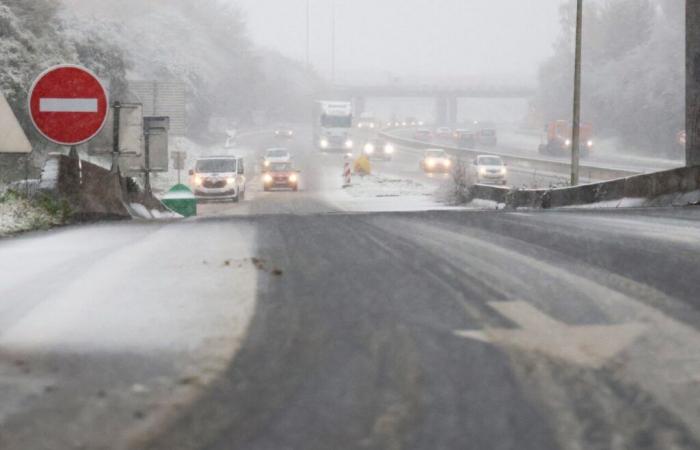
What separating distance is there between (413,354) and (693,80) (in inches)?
713

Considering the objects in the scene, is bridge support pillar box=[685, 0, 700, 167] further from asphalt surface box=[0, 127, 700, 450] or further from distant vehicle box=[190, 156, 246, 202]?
distant vehicle box=[190, 156, 246, 202]

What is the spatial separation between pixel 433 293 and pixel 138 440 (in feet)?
8.81

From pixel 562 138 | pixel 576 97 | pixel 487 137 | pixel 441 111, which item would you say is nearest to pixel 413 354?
pixel 576 97

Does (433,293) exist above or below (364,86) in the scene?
below

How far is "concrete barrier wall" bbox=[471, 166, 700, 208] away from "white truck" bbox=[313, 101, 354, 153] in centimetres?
5144

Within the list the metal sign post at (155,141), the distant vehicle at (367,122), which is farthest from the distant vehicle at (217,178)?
the distant vehicle at (367,122)

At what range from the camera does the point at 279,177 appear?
52.2m

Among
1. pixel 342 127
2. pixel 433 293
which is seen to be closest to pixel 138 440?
pixel 433 293

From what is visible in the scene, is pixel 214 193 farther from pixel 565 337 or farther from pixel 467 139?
pixel 467 139

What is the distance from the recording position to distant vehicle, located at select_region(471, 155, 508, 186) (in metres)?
53.5

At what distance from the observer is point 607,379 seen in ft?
11.2

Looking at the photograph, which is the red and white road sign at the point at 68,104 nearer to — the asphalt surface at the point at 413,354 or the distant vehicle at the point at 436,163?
the asphalt surface at the point at 413,354

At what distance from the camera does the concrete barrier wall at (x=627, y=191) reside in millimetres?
18500

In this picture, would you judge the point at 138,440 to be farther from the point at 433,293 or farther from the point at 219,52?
the point at 219,52
